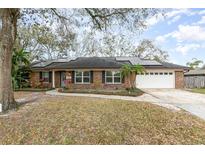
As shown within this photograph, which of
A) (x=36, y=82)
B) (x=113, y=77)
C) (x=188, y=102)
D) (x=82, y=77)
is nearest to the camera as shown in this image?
(x=188, y=102)

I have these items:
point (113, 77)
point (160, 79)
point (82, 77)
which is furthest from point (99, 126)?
point (160, 79)

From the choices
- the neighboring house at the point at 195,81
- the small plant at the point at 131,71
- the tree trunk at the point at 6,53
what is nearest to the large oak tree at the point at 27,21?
the tree trunk at the point at 6,53

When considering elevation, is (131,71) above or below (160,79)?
above

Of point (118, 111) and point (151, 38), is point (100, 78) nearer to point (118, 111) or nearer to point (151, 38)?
point (118, 111)

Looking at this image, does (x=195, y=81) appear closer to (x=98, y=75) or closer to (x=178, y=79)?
(x=178, y=79)

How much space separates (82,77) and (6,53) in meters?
16.2

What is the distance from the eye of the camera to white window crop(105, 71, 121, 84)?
1054 inches

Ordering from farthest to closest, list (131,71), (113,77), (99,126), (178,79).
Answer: (178,79)
(113,77)
(131,71)
(99,126)

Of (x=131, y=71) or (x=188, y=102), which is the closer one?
(x=188, y=102)

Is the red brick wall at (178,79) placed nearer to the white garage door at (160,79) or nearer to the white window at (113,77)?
the white garage door at (160,79)

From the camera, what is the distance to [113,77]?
26.9 meters

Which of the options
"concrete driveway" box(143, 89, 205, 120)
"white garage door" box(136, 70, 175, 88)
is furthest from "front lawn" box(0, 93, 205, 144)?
"white garage door" box(136, 70, 175, 88)

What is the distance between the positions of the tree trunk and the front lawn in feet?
2.38

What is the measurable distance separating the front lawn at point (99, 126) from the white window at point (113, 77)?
1531 cm
